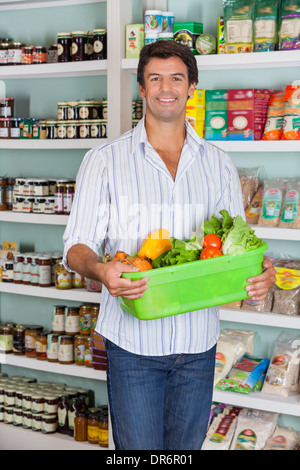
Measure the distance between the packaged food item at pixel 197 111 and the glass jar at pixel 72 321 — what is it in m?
1.12

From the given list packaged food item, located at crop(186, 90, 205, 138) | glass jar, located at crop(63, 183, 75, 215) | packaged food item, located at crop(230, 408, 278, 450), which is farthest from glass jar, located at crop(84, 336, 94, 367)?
packaged food item, located at crop(186, 90, 205, 138)

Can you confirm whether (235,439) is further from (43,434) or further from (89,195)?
(89,195)

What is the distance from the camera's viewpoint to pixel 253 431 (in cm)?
276

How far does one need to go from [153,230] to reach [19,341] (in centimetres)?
183

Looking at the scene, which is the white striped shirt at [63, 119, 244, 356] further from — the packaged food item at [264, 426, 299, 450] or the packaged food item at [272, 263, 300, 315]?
the packaged food item at [264, 426, 299, 450]

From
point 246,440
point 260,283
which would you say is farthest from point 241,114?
point 246,440

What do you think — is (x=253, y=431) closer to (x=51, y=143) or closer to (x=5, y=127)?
(x=51, y=143)

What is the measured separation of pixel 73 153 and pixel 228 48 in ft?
3.69

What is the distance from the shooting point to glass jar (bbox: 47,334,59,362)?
10.8 ft

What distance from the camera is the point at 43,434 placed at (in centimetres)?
334

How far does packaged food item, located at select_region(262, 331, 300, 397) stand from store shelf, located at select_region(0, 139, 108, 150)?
1.25 metres

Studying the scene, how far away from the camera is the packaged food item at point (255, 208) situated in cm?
280
